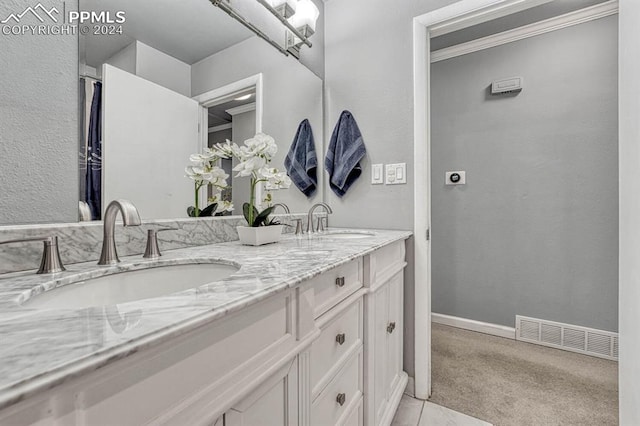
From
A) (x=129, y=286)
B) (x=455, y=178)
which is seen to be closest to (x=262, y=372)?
(x=129, y=286)

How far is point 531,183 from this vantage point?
2.12 meters

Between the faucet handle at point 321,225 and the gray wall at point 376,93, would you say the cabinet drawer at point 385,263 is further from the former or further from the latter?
the faucet handle at point 321,225

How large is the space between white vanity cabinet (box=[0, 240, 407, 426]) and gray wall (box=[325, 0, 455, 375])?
1.79 feet

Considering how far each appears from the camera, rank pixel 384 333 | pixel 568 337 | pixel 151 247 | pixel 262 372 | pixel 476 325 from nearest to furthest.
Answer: pixel 262 372, pixel 151 247, pixel 384 333, pixel 568 337, pixel 476 325

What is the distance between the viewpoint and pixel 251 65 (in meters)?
1.35

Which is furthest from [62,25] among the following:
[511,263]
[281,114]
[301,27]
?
[511,263]

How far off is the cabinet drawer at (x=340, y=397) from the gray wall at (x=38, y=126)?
800mm

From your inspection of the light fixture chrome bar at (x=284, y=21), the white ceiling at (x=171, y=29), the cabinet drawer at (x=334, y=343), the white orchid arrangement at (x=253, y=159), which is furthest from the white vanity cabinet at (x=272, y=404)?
the light fixture chrome bar at (x=284, y=21)

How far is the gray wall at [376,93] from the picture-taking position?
62.6 inches

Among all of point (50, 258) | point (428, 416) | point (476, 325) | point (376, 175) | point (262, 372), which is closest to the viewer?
point (262, 372)

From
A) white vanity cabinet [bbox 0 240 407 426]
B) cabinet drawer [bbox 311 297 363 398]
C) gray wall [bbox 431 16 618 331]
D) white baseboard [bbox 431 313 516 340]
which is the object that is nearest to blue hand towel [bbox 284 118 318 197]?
white vanity cabinet [bbox 0 240 407 426]

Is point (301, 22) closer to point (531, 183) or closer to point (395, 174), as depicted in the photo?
point (395, 174)

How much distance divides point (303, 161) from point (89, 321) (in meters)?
1.45

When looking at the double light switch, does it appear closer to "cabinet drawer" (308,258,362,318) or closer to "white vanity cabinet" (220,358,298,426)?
"cabinet drawer" (308,258,362,318)
